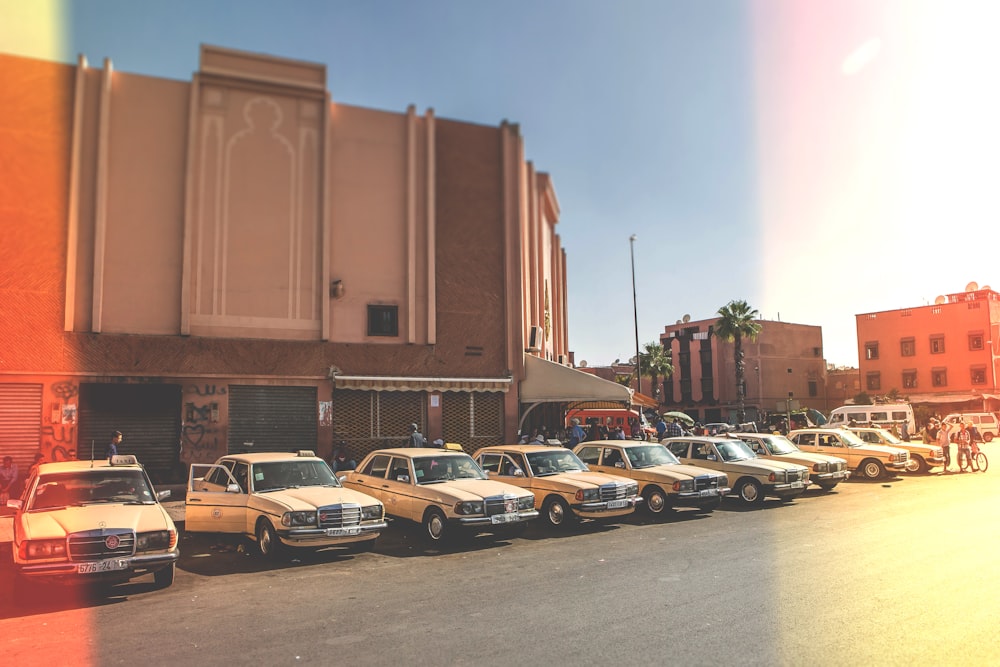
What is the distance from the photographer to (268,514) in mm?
10344

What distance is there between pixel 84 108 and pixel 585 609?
1990 centimetres

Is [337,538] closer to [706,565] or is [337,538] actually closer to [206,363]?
[706,565]

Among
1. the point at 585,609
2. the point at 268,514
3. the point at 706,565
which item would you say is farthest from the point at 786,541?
the point at 268,514

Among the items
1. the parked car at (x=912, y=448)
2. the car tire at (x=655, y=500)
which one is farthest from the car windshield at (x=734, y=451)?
the parked car at (x=912, y=448)

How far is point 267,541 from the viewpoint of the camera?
10.4 m

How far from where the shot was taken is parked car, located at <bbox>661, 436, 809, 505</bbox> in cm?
1591

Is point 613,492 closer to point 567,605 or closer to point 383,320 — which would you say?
point 567,605

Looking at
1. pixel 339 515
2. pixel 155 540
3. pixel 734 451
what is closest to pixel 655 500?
pixel 734 451

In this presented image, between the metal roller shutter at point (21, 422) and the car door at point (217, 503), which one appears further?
the metal roller shutter at point (21, 422)

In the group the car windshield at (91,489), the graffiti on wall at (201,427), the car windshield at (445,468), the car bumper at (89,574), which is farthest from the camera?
the graffiti on wall at (201,427)

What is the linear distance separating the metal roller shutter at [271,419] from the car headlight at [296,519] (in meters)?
11.5

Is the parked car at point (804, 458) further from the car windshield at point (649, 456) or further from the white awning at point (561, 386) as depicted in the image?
the white awning at point (561, 386)

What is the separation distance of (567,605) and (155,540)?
4.91 meters

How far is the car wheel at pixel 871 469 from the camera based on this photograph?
20.8m
